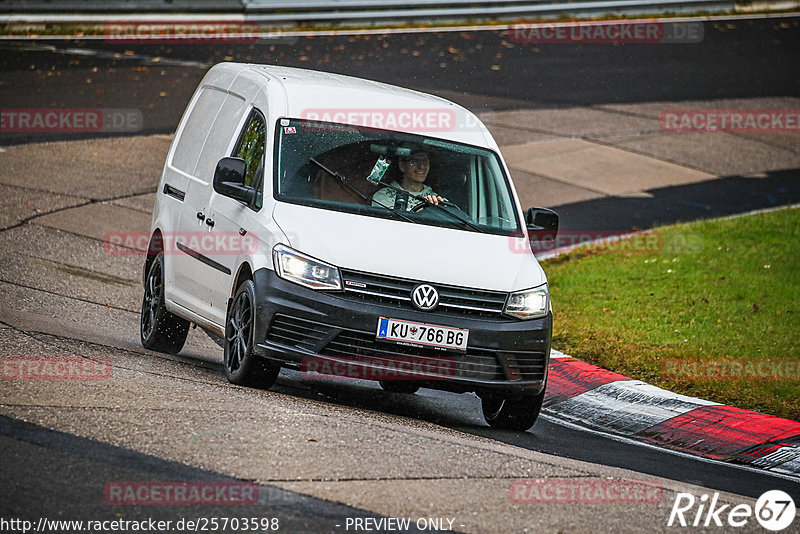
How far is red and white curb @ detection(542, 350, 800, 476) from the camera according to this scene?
26.6 ft

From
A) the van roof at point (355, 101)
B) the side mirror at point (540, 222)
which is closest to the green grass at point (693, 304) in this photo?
the side mirror at point (540, 222)

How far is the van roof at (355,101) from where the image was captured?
28.2 ft

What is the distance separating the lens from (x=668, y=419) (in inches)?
344

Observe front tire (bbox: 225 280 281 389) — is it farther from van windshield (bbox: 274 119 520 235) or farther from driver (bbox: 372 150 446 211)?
driver (bbox: 372 150 446 211)

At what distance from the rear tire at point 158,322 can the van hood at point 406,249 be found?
1990 millimetres

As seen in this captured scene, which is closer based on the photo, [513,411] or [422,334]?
[422,334]

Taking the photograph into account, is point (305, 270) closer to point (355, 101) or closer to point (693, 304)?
point (355, 101)

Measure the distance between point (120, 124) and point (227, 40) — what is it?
6914 millimetres

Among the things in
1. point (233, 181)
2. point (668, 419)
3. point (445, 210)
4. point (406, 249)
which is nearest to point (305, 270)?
point (406, 249)

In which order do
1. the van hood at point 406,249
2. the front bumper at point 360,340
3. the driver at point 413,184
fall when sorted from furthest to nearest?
the driver at point 413,184, the van hood at point 406,249, the front bumper at point 360,340

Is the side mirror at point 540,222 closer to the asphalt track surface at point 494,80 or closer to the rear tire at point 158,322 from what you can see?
the asphalt track surface at point 494,80

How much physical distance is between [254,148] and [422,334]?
1953mm

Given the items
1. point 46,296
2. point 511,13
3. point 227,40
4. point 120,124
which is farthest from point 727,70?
point 46,296

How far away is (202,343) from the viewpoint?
1062 cm
